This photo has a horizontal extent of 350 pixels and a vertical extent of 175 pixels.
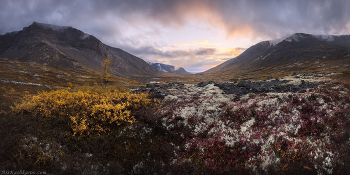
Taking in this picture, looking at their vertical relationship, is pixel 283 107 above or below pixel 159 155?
above

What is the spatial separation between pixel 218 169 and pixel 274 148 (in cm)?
343

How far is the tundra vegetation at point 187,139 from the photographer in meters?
6.09

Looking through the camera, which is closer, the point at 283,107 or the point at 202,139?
the point at 202,139

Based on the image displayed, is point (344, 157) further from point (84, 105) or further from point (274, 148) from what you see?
point (84, 105)

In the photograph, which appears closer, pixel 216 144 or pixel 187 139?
pixel 216 144

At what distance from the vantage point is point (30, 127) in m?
8.00

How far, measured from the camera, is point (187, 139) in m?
8.93

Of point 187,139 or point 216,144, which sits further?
point 187,139

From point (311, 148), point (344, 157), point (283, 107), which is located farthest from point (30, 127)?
point (283, 107)

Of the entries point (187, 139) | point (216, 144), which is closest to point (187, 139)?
point (187, 139)

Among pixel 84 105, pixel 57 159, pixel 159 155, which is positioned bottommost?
pixel 159 155

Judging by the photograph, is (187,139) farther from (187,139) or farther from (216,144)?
(216,144)

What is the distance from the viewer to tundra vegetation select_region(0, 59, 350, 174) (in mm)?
6094

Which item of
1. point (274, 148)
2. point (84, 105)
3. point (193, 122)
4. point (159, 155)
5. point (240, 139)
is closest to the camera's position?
point (274, 148)
